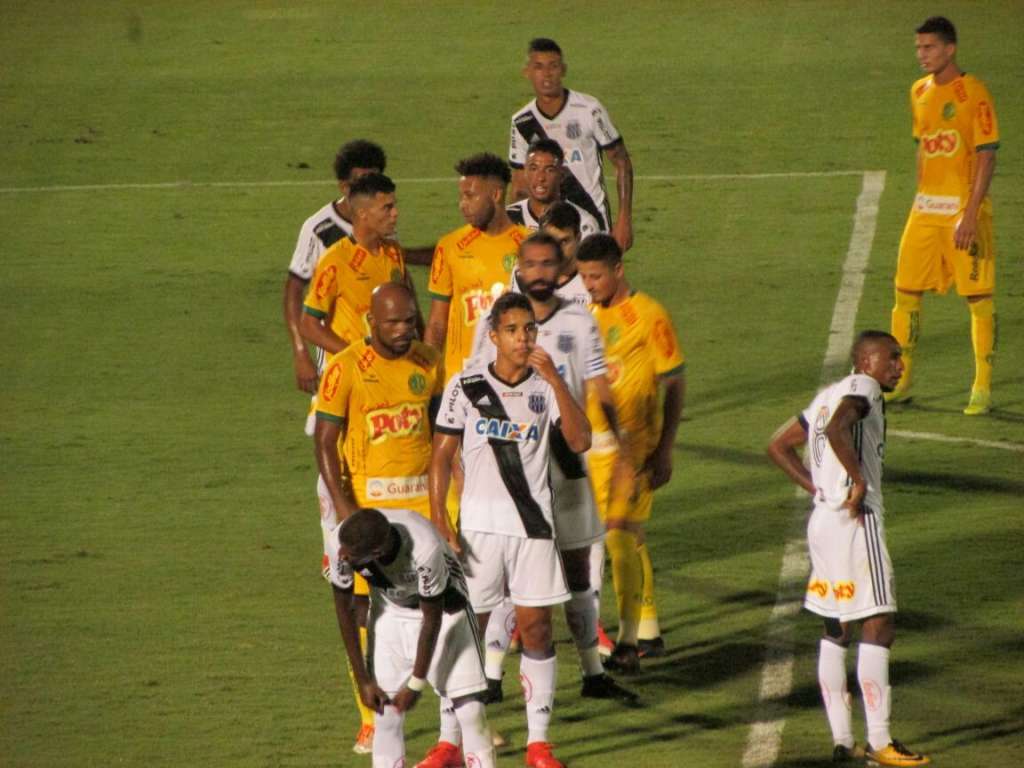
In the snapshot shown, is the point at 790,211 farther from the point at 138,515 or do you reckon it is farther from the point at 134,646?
the point at 134,646

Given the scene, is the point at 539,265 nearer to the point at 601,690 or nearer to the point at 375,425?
the point at 375,425

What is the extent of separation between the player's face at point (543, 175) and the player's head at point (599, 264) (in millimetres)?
1236

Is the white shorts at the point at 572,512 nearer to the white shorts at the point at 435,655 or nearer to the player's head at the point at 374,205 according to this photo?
the white shorts at the point at 435,655

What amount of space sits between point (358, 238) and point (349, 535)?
2.50 meters

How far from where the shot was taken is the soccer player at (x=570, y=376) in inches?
342

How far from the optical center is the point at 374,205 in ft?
30.7

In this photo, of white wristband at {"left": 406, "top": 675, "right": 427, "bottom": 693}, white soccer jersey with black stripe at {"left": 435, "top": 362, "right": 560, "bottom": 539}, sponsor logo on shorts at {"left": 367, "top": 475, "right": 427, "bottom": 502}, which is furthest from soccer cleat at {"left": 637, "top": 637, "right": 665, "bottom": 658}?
white wristband at {"left": 406, "top": 675, "right": 427, "bottom": 693}

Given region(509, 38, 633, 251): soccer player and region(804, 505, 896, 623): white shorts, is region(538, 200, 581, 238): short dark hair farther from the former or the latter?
region(509, 38, 633, 251): soccer player

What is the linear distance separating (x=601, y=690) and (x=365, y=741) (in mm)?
1111

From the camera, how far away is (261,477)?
12.5 m

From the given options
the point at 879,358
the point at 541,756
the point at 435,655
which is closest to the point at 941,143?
the point at 879,358

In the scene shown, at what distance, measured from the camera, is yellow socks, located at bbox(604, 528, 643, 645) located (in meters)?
9.19

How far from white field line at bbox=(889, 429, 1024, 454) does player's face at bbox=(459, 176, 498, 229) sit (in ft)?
13.6

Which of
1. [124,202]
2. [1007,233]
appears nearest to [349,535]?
[1007,233]
